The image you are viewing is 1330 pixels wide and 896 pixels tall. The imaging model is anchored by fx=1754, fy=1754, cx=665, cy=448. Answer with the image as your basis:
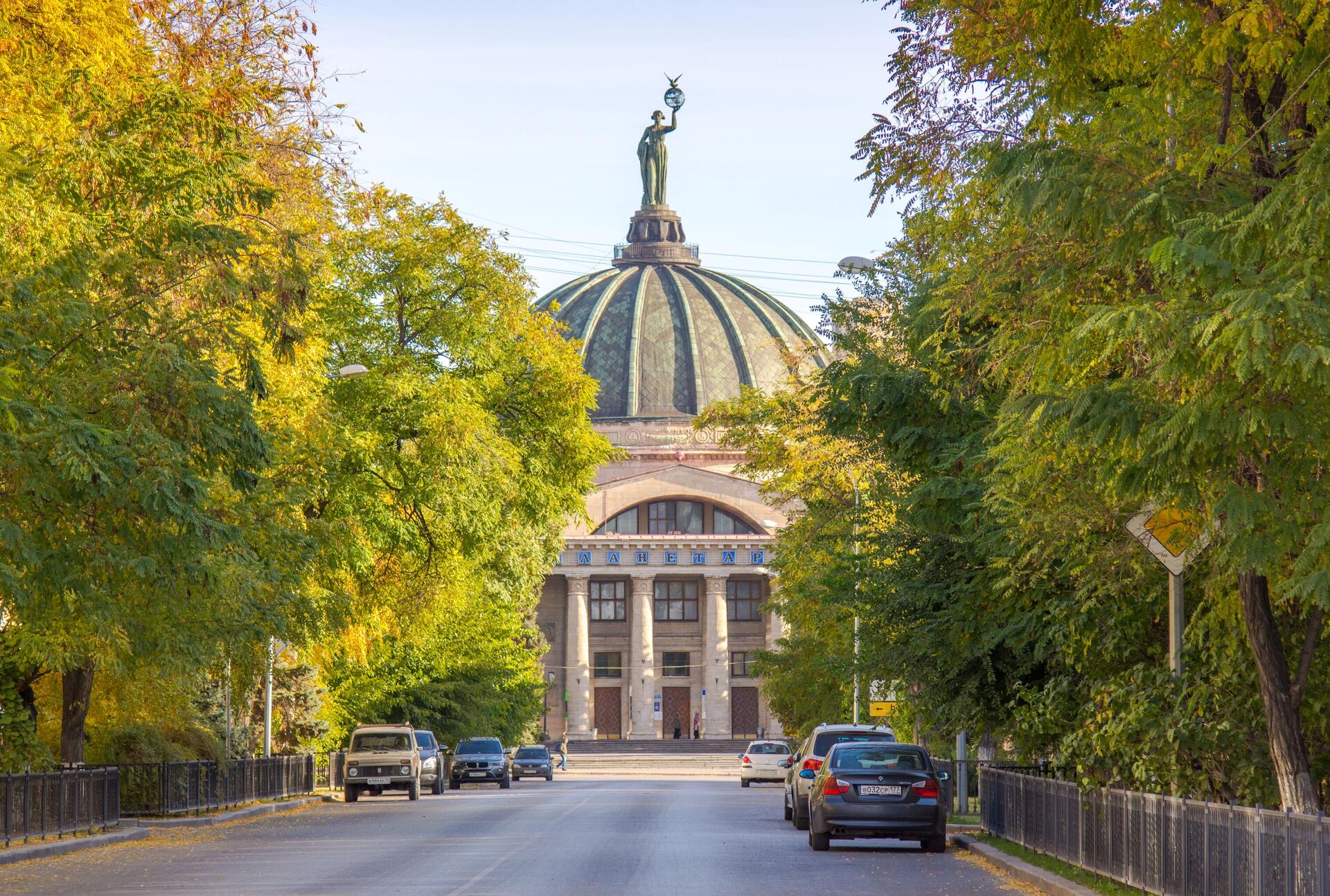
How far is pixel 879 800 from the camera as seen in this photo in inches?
874

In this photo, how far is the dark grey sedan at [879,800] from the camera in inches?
872

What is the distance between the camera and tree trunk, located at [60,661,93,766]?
87.5 feet

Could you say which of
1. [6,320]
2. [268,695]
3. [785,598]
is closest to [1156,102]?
[6,320]

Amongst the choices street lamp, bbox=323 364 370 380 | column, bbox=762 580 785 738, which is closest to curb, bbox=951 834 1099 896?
street lamp, bbox=323 364 370 380

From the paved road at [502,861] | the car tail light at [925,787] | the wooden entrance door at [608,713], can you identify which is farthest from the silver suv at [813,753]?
the wooden entrance door at [608,713]

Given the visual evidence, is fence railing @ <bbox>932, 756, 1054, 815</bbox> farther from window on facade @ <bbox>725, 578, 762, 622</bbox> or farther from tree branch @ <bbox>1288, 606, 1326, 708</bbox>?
window on facade @ <bbox>725, 578, 762, 622</bbox>

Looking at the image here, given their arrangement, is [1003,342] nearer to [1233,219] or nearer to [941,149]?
[941,149]

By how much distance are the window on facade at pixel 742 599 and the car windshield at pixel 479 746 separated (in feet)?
197

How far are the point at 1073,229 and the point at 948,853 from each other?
41.5 ft

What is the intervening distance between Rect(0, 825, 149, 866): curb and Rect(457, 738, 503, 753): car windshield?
2904cm

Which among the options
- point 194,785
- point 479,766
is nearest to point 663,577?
point 479,766

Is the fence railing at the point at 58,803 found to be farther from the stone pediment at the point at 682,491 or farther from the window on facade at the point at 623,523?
the window on facade at the point at 623,523

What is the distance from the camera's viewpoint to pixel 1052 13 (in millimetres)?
11875

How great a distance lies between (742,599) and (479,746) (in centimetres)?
6110
